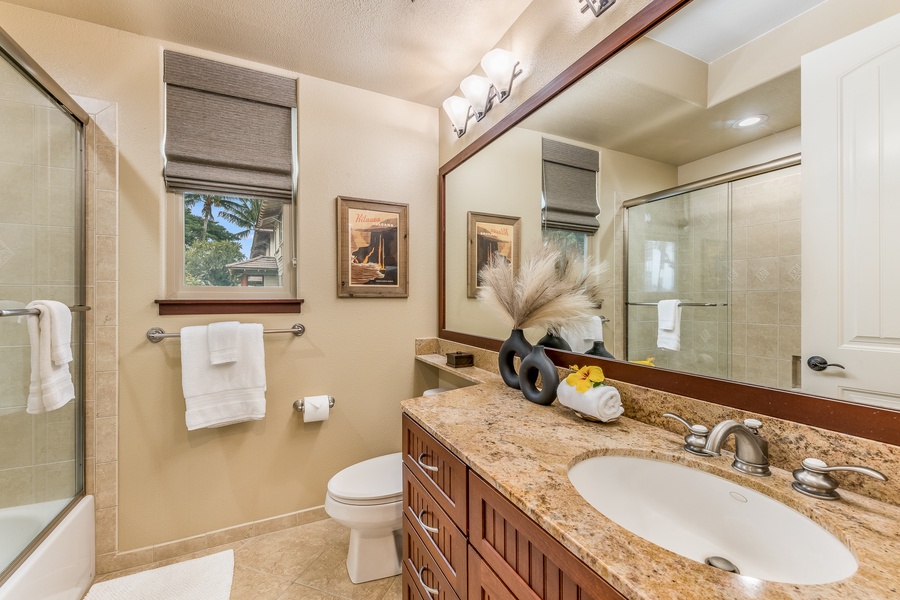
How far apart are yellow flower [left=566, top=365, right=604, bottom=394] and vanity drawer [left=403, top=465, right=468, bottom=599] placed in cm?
50

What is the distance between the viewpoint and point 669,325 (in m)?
A: 1.01

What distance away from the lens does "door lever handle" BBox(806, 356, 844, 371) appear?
0.72 metres

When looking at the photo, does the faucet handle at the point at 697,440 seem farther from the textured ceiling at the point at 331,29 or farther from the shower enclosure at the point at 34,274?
the shower enclosure at the point at 34,274

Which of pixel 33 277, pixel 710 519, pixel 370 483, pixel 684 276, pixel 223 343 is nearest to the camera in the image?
pixel 710 519

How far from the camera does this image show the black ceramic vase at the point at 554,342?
136 cm

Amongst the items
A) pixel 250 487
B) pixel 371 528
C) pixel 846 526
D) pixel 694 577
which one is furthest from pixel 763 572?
pixel 250 487

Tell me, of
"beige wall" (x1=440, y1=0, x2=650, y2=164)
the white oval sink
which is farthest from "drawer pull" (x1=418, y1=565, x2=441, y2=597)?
"beige wall" (x1=440, y1=0, x2=650, y2=164)

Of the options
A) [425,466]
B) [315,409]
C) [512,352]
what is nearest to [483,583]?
[425,466]

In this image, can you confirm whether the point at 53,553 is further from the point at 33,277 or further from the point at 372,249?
the point at 372,249

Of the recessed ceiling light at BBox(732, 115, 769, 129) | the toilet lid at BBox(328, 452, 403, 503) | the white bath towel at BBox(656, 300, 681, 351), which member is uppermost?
the recessed ceiling light at BBox(732, 115, 769, 129)

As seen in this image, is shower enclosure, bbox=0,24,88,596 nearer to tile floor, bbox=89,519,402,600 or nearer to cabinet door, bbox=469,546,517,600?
tile floor, bbox=89,519,402,600

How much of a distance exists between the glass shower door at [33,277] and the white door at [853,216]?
2.24 meters

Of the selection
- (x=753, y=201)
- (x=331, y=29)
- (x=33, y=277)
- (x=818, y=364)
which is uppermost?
(x=331, y=29)

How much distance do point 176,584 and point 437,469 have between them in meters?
1.41
